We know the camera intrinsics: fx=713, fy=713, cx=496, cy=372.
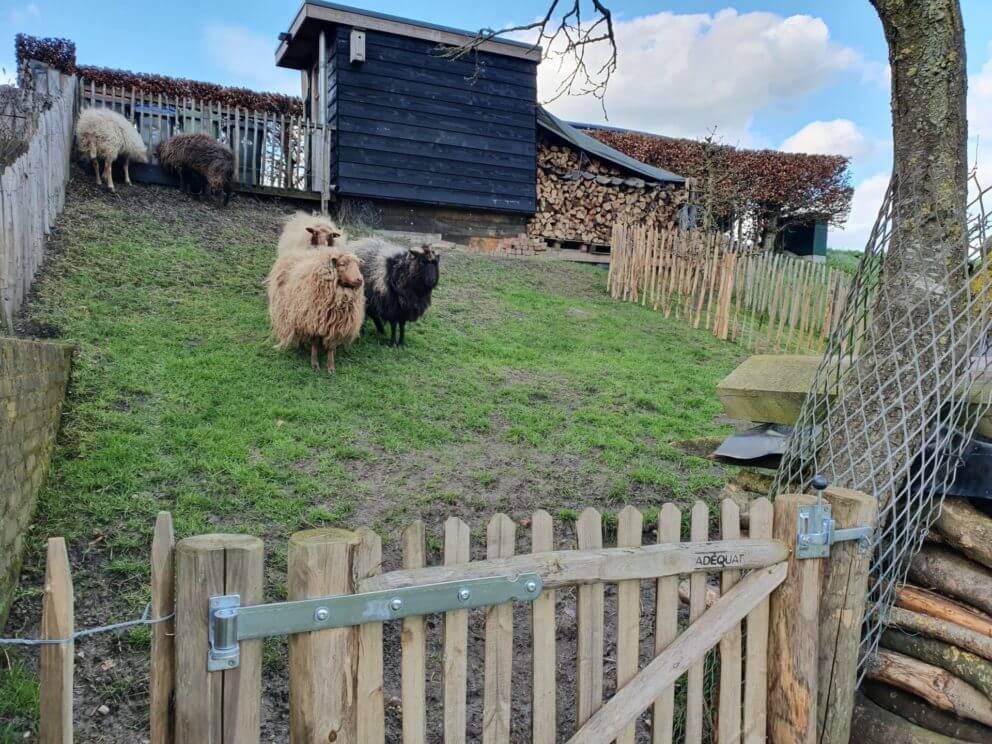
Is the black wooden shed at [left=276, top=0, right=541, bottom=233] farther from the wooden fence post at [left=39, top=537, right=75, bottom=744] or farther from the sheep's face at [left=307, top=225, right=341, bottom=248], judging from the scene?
the wooden fence post at [left=39, top=537, right=75, bottom=744]

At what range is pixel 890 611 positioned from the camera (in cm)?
296

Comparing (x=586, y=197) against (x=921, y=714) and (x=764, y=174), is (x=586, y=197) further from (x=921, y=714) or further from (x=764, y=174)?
(x=921, y=714)

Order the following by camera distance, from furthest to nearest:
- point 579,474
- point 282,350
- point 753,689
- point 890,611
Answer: point 282,350 → point 579,474 → point 890,611 → point 753,689

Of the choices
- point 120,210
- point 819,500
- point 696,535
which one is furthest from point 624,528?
point 120,210

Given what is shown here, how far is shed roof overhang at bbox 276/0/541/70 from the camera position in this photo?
46.0 ft

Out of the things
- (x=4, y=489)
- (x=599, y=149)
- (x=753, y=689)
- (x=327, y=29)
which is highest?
(x=327, y=29)

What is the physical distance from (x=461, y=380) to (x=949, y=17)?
215 inches

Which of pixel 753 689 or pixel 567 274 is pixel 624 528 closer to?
pixel 753 689

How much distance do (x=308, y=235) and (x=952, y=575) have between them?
7614 mm

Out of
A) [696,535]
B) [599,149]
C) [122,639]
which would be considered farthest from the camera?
[599,149]

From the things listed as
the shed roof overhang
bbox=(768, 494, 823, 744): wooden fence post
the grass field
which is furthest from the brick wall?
the shed roof overhang

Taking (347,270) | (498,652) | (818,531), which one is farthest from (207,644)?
(347,270)

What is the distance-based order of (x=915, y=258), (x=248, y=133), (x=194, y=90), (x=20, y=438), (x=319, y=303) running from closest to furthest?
(x=915, y=258), (x=20, y=438), (x=319, y=303), (x=248, y=133), (x=194, y=90)

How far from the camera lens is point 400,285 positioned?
8461 mm
